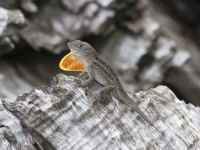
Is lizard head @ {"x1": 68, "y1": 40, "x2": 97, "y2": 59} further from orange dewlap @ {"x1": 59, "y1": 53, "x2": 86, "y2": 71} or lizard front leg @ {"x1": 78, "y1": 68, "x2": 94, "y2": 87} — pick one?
lizard front leg @ {"x1": 78, "y1": 68, "x2": 94, "y2": 87}

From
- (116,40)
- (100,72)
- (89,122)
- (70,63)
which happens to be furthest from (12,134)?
(116,40)

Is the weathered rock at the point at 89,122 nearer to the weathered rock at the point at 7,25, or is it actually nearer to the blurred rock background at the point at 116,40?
the weathered rock at the point at 7,25

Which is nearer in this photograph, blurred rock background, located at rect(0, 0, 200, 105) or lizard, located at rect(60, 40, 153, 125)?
lizard, located at rect(60, 40, 153, 125)

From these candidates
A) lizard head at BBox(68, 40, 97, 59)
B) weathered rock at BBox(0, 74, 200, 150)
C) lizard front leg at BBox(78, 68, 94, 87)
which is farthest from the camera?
lizard head at BBox(68, 40, 97, 59)

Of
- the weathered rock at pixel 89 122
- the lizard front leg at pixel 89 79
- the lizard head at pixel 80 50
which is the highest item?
the lizard head at pixel 80 50

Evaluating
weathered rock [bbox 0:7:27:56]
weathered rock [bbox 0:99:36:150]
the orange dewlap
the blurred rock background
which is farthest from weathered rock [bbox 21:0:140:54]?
weathered rock [bbox 0:99:36:150]

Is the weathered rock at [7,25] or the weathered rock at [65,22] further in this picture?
the weathered rock at [65,22]

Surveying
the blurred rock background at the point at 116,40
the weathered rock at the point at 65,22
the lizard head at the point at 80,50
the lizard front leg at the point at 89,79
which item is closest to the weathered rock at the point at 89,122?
the lizard front leg at the point at 89,79
